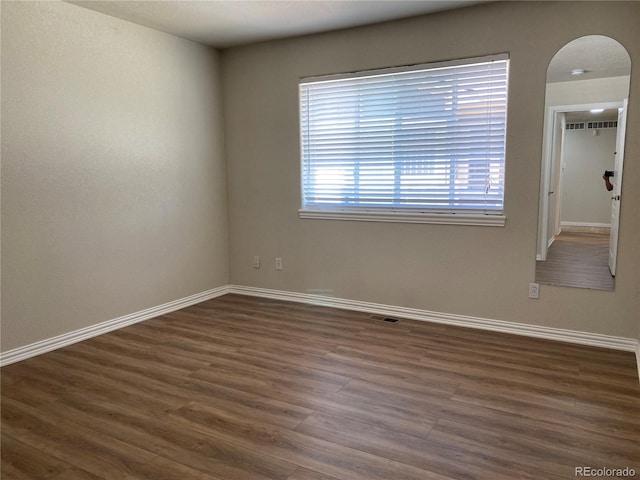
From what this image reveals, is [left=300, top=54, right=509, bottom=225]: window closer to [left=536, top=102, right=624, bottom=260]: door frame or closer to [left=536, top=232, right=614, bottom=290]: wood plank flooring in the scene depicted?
[left=536, top=102, right=624, bottom=260]: door frame

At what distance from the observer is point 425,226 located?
3.84 meters

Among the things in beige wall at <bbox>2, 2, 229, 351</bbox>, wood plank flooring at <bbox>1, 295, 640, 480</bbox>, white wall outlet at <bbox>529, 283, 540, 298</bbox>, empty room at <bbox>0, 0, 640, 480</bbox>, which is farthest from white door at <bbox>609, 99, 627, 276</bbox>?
beige wall at <bbox>2, 2, 229, 351</bbox>

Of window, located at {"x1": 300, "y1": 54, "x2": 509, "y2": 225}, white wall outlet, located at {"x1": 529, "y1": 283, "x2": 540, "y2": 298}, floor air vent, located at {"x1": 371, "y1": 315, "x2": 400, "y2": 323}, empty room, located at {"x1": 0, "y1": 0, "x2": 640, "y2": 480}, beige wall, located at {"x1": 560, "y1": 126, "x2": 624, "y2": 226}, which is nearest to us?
empty room, located at {"x1": 0, "y1": 0, "x2": 640, "y2": 480}

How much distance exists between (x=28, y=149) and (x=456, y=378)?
3166 mm

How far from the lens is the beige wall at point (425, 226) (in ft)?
10.5

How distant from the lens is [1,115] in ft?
9.55

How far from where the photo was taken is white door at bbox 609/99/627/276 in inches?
121

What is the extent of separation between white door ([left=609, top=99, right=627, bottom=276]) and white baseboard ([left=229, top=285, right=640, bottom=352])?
50cm

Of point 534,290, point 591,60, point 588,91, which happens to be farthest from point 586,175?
point 534,290

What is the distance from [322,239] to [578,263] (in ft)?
7.03

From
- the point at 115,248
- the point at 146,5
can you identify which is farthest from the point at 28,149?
the point at 146,5

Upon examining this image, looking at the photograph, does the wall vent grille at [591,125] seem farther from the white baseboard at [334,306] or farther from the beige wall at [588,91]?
the white baseboard at [334,306]

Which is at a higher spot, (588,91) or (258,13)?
(258,13)

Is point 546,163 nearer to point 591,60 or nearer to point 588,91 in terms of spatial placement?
point 588,91
